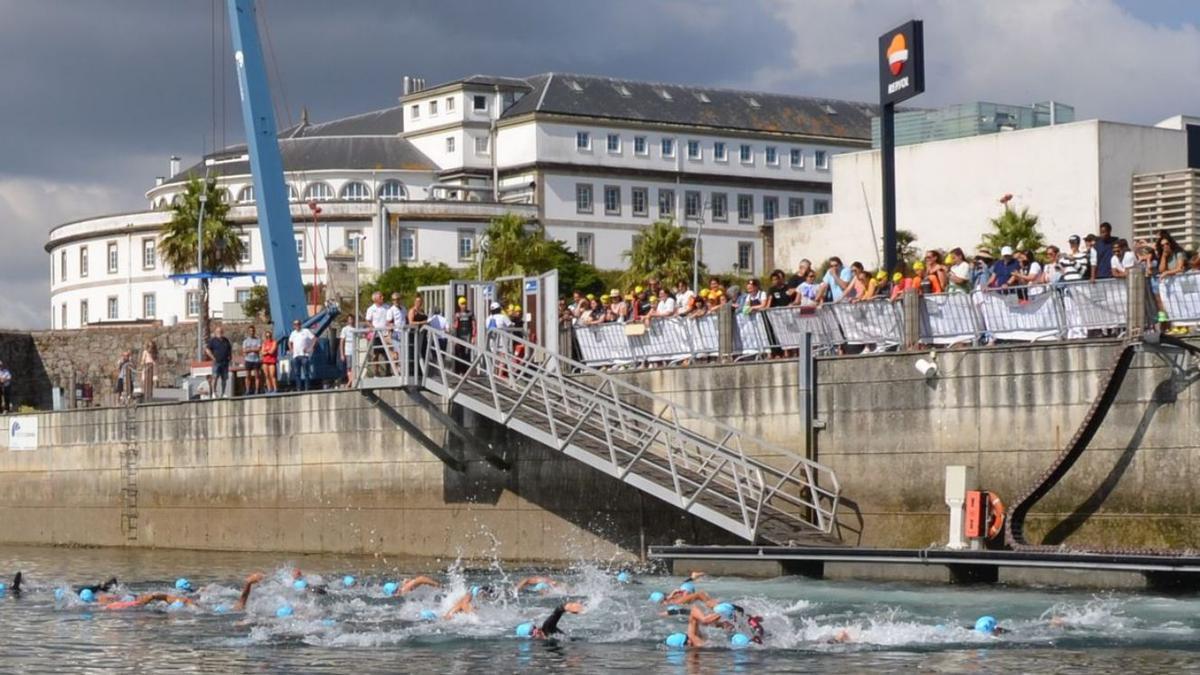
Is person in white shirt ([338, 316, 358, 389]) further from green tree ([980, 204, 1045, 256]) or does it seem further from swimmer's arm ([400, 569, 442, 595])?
green tree ([980, 204, 1045, 256])

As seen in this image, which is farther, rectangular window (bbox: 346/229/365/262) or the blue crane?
rectangular window (bbox: 346/229/365/262)

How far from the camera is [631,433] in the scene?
2961cm

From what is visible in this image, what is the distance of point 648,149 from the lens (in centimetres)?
14388

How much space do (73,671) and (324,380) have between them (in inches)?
739

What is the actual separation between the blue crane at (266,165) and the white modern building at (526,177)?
282 feet

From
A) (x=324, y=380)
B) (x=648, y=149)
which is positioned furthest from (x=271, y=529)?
(x=648, y=149)

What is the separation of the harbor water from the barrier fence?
150 inches

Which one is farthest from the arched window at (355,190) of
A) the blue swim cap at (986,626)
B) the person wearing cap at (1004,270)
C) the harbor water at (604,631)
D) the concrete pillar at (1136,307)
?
the blue swim cap at (986,626)

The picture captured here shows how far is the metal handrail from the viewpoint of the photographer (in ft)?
90.9

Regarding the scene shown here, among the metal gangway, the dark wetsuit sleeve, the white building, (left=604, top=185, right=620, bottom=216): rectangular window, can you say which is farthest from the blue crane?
(left=604, top=185, right=620, bottom=216): rectangular window

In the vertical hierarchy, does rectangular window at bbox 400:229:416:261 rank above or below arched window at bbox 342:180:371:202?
below

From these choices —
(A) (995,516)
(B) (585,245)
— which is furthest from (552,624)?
(B) (585,245)

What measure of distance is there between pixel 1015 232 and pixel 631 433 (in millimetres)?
37907

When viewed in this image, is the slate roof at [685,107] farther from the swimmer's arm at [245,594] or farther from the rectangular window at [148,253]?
the swimmer's arm at [245,594]
